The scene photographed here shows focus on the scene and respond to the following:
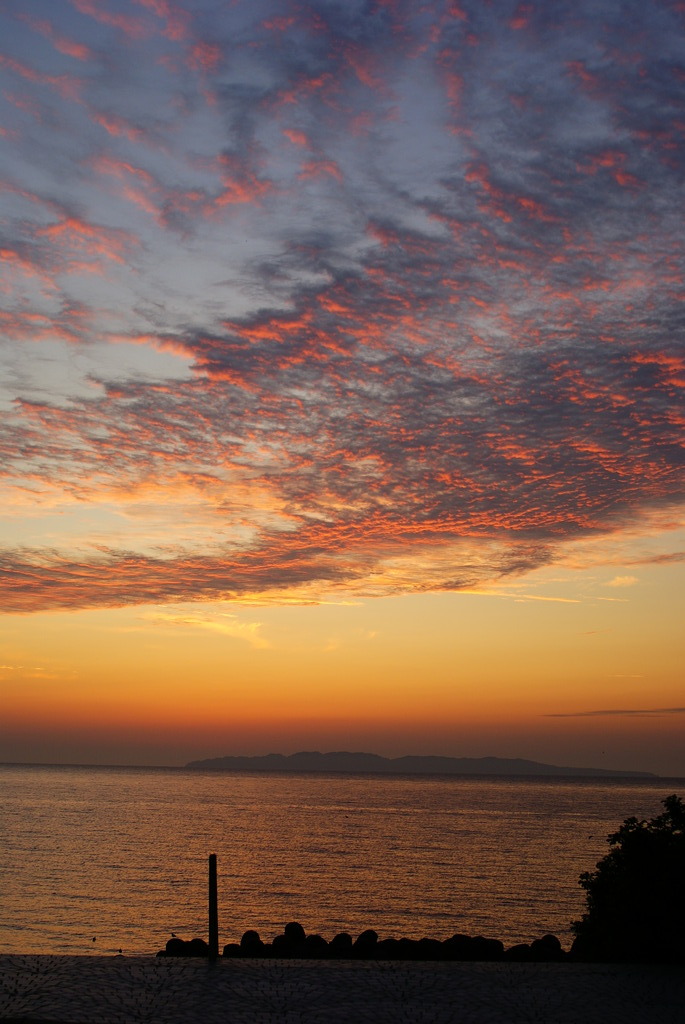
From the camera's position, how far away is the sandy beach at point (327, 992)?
11.6 meters

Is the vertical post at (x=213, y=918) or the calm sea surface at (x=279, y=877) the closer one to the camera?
the vertical post at (x=213, y=918)

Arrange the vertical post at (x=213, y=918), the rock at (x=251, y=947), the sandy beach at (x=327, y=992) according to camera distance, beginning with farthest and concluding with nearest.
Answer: the rock at (x=251, y=947), the vertical post at (x=213, y=918), the sandy beach at (x=327, y=992)

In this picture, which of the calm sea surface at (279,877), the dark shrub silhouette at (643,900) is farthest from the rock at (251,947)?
the calm sea surface at (279,877)

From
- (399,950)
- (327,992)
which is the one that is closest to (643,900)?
(327,992)

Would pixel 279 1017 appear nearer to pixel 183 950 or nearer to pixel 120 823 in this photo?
pixel 183 950

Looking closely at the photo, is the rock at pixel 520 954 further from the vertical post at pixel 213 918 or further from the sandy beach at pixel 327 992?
the vertical post at pixel 213 918

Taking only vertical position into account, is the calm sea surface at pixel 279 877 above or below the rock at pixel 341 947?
below

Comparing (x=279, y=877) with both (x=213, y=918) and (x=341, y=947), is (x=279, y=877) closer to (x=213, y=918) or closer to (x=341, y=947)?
(x=341, y=947)

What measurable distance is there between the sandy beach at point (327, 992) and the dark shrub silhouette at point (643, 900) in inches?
52.9

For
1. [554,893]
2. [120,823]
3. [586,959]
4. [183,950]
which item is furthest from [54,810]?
[586,959]

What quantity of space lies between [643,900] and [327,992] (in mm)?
6975

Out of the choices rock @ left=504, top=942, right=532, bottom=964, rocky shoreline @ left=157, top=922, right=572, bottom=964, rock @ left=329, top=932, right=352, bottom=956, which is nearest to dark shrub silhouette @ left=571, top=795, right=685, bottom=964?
rocky shoreline @ left=157, top=922, right=572, bottom=964

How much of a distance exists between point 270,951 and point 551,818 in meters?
103

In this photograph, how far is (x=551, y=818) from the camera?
11769cm
